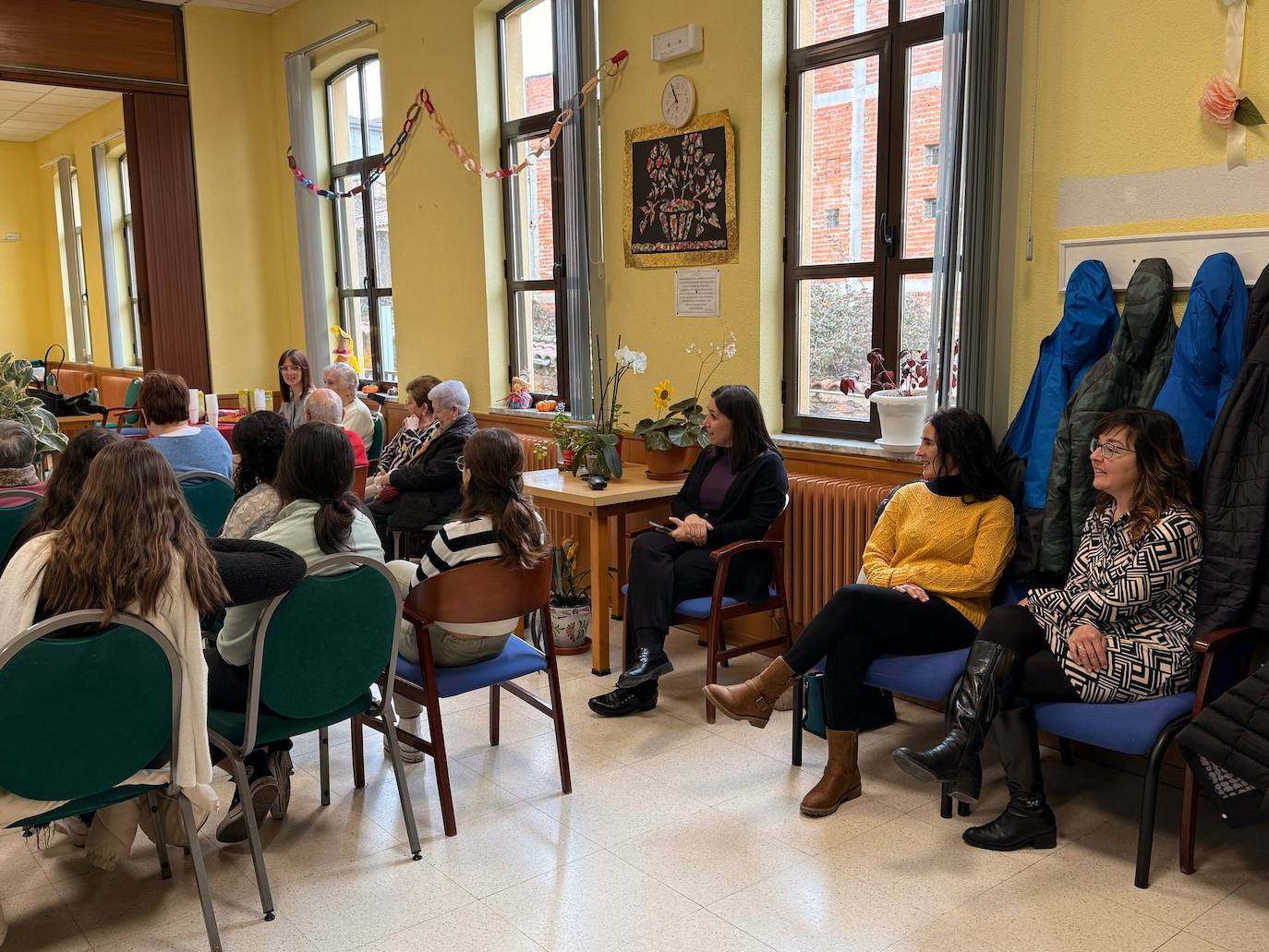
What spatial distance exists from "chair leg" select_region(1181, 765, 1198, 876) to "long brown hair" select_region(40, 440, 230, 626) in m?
2.27

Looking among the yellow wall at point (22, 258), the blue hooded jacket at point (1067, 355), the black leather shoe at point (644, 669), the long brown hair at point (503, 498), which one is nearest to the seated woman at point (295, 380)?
the black leather shoe at point (644, 669)

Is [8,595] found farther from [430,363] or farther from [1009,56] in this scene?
[430,363]

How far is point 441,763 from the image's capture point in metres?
2.89

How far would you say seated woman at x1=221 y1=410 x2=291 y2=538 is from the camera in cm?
304

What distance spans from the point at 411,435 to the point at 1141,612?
325cm

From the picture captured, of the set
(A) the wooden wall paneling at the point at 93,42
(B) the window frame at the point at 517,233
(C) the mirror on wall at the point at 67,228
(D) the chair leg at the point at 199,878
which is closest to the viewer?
(D) the chair leg at the point at 199,878

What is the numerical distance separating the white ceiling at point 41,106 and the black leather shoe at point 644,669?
7757 mm

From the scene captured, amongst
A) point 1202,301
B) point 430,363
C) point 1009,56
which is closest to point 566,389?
point 430,363

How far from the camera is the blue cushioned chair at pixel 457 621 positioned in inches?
111

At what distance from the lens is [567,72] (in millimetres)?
5031

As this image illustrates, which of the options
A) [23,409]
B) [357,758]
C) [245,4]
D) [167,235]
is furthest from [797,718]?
[245,4]

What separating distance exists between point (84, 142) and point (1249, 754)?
1136cm

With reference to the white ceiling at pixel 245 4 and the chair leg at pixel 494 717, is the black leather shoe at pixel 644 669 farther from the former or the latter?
the white ceiling at pixel 245 4

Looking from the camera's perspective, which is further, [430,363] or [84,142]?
[84,142]
